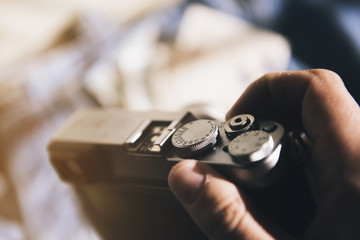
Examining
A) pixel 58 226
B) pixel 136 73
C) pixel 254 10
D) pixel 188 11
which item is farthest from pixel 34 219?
pixel 254 10

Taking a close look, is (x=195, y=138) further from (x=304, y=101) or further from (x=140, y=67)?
(x=140, y=67)

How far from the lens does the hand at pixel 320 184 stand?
32 centimetres

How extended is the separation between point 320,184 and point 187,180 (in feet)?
0.52

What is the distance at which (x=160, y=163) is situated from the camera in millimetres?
387

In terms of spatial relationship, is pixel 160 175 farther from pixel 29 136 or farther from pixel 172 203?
pixel 29 136

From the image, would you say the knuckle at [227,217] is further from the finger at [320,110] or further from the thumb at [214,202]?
the finger at [320,110]

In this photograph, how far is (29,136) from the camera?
932 millimetres

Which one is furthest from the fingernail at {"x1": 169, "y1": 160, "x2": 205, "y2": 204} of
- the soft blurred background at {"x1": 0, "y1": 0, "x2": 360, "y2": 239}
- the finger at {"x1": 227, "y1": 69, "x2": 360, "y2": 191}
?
the soft blurred background at {"x1": 0, "y1": 0, "x2": 360, "y2": 239}

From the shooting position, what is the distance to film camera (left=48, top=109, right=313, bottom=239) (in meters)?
0.34

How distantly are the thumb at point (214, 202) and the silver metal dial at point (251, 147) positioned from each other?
0.11ft

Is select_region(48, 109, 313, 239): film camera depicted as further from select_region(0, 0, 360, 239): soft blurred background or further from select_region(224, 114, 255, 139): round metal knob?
select_region(0, 0, 360, 239): soft blurred background

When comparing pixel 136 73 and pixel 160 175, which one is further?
pixel 136 73

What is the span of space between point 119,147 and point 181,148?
9 centimetres

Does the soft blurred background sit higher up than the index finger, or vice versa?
the index finger
